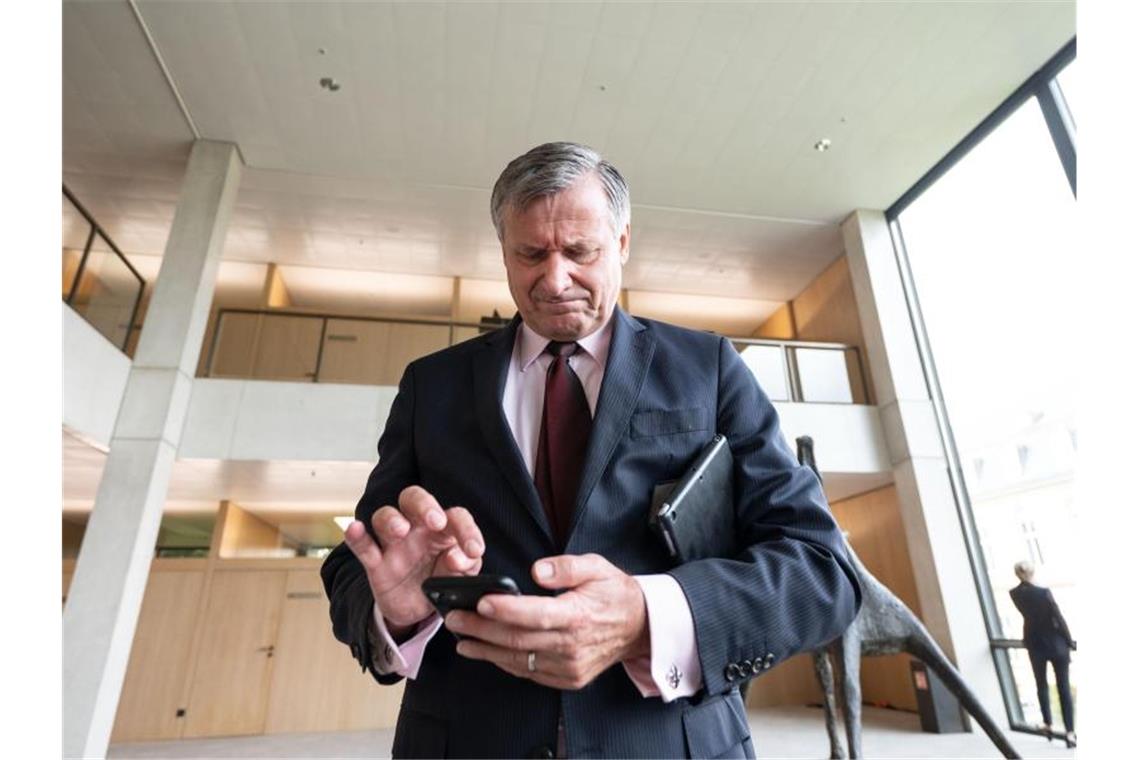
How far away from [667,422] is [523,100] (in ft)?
21.8

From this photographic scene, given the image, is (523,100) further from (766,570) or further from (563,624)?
(563,624)

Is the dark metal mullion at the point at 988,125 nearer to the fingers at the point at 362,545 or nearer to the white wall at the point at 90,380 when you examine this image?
the fingers at the point at 362,545

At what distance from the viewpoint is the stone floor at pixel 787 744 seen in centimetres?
536

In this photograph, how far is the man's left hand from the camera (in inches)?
24.5

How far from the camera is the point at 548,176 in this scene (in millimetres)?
1000

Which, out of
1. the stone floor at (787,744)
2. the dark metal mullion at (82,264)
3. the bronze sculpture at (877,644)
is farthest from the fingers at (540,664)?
the dark metal mullion at (82,264)

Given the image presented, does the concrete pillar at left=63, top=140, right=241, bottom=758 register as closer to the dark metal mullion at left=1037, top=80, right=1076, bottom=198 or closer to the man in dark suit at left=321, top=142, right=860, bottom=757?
the man in dark suit at left=321, top=142, right=860, bottom=757

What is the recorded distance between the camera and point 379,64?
627 centimetres

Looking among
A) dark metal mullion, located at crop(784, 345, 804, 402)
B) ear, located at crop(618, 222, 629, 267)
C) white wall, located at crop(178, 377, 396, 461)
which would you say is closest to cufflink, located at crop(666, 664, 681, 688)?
ear, located at crop(618, 222, 629, 267)

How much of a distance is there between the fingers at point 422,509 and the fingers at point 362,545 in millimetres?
59

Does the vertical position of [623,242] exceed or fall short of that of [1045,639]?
it exceeds it

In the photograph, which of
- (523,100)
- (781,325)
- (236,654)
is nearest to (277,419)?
(236,654)

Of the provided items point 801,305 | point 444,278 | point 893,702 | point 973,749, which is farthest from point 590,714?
point 801,305

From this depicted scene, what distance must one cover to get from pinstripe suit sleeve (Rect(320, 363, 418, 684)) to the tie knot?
272mm
